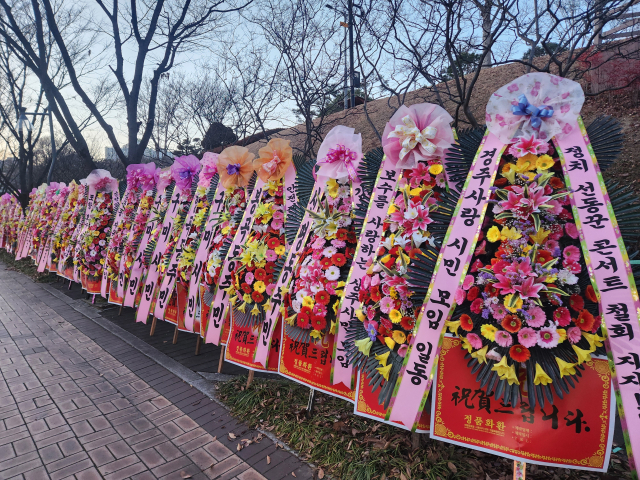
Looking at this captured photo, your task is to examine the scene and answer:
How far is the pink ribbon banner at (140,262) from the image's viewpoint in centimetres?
589

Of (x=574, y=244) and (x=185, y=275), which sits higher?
(x=574, y=244)

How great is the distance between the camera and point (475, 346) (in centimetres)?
219

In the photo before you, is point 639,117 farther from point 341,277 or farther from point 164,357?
point 164,357

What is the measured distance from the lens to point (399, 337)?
8.11 ft

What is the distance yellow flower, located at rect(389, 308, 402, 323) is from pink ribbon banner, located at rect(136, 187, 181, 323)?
12.7 ft

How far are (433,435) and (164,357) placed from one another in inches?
143

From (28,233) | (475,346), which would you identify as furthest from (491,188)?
(28,233)

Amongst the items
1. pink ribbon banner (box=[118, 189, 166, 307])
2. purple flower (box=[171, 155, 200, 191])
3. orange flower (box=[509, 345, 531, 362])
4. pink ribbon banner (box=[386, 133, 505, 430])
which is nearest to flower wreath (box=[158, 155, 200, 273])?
purple flower (box=[171, 155, 200, 191])

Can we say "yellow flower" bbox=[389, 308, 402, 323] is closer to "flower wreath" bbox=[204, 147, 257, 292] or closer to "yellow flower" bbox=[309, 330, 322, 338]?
"yellow flower" bbox=[309, 330, 322, 338]

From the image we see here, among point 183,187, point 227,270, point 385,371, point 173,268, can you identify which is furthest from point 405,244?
point 183,187

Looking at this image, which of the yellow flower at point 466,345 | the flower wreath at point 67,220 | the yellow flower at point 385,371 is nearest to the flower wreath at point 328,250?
the yellow flower at point 385,371

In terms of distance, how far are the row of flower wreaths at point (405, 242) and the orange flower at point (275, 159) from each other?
13 mm

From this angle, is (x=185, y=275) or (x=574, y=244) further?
(x=185, y=275)

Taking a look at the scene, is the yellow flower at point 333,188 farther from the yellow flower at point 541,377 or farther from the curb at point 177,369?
the curb at point 177,369
